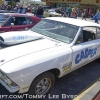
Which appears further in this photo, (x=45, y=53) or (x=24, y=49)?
(x=24, y=49)

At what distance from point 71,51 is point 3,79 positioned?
1498 millimetres

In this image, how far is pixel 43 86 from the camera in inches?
120

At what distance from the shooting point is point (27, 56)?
2.85 meters

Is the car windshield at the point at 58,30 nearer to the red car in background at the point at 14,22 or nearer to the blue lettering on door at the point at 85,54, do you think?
the blue lettering on door at the point at 85,54

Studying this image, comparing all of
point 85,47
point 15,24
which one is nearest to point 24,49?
point 85,47

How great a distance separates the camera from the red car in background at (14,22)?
6.09 m

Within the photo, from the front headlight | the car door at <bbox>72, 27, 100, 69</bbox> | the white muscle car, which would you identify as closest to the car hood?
the white muscle car

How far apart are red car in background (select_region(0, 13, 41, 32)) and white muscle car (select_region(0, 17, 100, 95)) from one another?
7.13 ft

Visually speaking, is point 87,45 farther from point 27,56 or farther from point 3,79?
point 3,79

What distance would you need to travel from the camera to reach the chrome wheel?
2963 mm

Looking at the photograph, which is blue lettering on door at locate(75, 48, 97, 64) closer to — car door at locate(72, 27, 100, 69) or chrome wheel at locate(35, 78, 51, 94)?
car door at locate(72, 27, 100, 69)

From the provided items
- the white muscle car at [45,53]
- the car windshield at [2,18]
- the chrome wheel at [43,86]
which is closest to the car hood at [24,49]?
the white muscle car at [45,53]

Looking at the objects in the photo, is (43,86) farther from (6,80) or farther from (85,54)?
(85,54)

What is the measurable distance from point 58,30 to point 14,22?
315 cm
